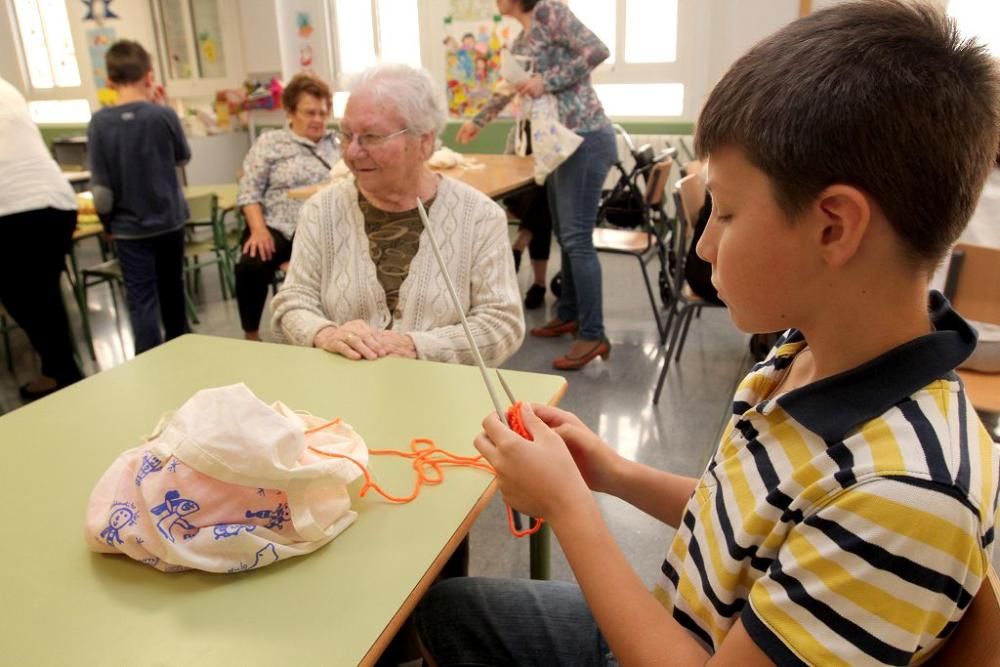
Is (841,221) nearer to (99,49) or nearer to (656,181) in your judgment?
(656,181)

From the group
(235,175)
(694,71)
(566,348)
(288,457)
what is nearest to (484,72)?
(694,71)

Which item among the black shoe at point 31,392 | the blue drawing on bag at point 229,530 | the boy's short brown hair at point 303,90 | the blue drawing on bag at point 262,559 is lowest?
the black shoe at point 31,392

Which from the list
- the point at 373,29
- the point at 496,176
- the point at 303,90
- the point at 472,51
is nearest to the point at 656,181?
the point at 496,176

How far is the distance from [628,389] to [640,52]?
345 centimetres

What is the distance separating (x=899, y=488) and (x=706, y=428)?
213 cm

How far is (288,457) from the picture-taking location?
0.80 meters

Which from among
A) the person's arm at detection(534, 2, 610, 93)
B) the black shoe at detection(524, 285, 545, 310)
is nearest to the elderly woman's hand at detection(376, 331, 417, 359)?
the person's arm at detection(534, 2, 610, 93)

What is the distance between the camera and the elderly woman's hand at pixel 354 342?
1382 millimetres

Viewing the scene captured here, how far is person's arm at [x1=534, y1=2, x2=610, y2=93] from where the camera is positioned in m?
2.82

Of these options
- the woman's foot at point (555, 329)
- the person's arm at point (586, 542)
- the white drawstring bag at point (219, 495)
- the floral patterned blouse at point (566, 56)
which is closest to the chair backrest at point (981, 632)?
the person's arm at point (586, 542)

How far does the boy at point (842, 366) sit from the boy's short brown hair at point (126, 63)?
2.91m

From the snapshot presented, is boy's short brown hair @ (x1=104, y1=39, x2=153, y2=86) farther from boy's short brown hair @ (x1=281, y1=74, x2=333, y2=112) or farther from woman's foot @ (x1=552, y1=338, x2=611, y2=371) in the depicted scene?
woman's foot @ (x1=552, y1=338, x2=611, y2=371)

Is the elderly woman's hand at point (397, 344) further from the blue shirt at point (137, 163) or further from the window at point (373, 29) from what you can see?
the window at point (373, 29)

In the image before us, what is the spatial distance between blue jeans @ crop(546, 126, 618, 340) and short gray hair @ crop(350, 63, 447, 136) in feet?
4.37
